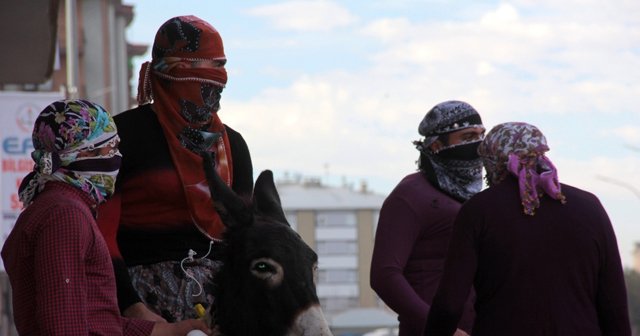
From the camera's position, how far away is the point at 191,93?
17.0ft

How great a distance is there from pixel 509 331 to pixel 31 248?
93.2 inches

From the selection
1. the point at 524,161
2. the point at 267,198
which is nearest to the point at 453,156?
the point at 524,161

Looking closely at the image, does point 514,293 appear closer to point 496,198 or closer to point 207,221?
point 496,198

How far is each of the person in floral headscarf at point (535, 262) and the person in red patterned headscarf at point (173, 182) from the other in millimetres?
1303

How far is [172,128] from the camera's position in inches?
205

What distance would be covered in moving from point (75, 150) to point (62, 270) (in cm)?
42

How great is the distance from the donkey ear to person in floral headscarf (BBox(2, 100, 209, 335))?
1.38ft

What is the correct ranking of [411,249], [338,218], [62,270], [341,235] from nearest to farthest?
[62,270] < [411,249] < [338,218] < [341,235]

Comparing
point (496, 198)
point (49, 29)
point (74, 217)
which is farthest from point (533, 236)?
point (49, 29)

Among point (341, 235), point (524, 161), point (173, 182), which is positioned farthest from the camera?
point (341, 235)

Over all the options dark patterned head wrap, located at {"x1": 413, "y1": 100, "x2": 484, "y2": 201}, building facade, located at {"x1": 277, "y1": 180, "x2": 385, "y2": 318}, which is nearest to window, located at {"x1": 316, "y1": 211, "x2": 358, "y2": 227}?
building facade, located at {"x1": 277, "y1": 180, "x2": 385, "y2": 318}

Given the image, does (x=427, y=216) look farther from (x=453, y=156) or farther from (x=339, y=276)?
(x=339, y=276)

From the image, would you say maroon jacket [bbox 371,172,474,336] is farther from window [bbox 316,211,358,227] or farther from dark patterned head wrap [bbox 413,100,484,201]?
window [bbox 316,211,358,227]

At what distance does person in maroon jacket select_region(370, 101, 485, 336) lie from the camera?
7.20 meters
